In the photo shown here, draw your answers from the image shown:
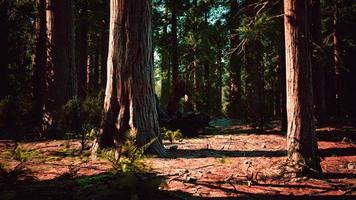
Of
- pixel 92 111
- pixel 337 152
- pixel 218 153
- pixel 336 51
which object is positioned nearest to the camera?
pixel 218 153

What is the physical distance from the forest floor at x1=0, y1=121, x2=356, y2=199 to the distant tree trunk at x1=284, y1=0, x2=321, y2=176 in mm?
511

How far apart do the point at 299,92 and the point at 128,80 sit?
3530mm

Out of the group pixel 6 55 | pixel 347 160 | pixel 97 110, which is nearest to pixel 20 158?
pixel 97 110

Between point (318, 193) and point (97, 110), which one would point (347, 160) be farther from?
point (97, 110)

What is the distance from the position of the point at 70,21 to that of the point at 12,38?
3569 millimetres

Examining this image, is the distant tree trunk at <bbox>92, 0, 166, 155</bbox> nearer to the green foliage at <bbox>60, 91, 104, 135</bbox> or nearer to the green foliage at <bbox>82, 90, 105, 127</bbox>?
the green foliage at <bbox>60, 91, 104, 135</bbox>

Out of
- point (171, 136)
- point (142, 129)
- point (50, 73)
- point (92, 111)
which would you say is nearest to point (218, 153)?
point (142, 129)

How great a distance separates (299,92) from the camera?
20.2ft

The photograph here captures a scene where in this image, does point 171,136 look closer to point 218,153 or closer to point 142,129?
point 218,153

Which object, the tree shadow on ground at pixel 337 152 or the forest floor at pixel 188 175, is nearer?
the forest floor at pixel 188 175

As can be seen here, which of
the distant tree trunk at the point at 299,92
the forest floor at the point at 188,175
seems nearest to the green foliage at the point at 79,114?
the forest floor at the point at 188,175

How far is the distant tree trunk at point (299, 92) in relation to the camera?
20.2 ft

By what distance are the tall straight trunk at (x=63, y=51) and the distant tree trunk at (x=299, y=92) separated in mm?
7452

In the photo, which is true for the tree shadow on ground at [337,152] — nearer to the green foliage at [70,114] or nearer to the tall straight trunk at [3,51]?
the green foliage at [70,114]
